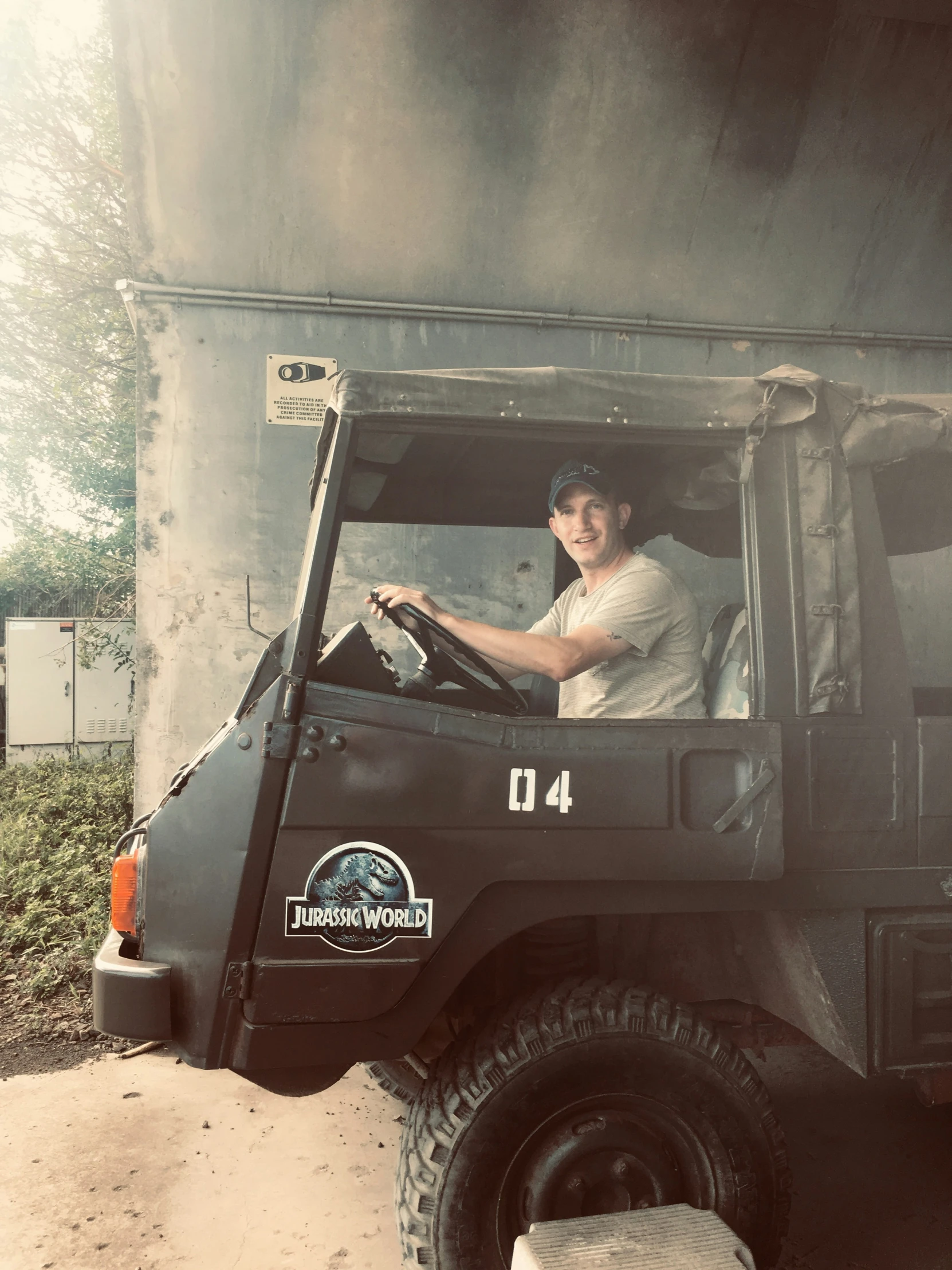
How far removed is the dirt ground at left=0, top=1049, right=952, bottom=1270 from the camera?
8.18 ft

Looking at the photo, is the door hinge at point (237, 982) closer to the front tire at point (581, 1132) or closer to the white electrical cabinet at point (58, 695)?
→ the front tire at point (581, 1132)

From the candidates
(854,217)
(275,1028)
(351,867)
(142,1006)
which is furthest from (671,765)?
A: (854,217)

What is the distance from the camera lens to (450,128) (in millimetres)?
4348

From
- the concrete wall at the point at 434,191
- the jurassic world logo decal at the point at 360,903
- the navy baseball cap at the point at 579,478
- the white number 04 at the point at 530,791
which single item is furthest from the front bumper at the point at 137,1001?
the concrete wall at the point at 434,191

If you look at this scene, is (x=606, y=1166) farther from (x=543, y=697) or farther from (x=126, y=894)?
(x=543, y=697)

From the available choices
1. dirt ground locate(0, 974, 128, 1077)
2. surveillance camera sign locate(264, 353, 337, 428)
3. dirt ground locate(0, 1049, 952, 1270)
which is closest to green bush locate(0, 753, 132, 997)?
dirt ground locate(0, 974, 128, 1077)

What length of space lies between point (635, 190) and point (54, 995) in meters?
5.20

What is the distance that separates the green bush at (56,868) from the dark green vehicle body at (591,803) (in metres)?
2.97

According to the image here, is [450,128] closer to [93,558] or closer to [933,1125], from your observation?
[933,1125]

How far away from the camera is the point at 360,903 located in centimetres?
195

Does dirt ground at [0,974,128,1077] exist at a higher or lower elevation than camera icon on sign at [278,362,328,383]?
lower

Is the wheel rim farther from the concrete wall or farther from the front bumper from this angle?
the concrete wall

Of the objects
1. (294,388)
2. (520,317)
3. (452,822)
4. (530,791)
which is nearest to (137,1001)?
(452,822)

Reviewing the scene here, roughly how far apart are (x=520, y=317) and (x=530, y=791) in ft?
11.1
